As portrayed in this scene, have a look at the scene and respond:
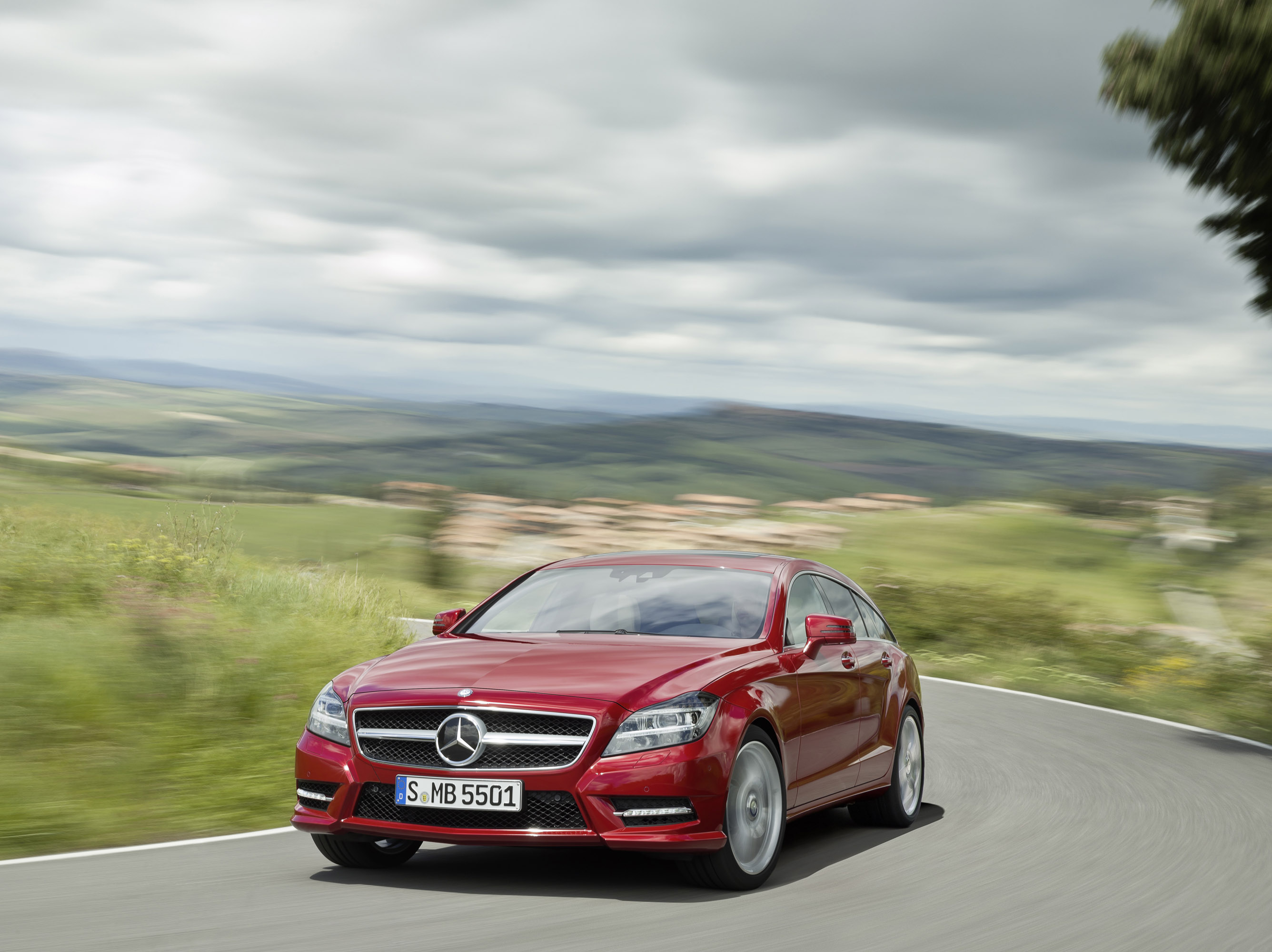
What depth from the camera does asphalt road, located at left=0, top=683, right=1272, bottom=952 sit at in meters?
5.24

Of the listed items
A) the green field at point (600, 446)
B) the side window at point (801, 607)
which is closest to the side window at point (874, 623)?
the side window at point (801, 607)

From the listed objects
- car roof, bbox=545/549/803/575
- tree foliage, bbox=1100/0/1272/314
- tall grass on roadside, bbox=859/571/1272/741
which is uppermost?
tree foliage, bbox=1100/0/1272/314

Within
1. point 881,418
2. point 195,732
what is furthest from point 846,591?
point 881,418

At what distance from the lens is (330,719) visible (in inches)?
246

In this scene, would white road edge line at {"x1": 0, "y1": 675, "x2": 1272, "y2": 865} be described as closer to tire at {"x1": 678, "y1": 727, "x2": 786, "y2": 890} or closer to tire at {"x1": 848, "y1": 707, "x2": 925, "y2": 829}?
tire at {"x1": 678, "y1": 727, "x2": 786, "y2": 890}

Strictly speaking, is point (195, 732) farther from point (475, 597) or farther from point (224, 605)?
point (475, 597)

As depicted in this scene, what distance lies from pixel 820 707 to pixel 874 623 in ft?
6.39

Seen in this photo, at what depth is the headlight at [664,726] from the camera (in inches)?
229

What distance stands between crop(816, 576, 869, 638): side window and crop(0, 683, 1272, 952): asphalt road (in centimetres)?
118

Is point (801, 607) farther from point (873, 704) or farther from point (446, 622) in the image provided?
point (446, 622)

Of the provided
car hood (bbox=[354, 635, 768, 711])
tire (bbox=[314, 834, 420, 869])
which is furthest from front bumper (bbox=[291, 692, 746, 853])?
tire (bbox=[314, 834, 420, 869])

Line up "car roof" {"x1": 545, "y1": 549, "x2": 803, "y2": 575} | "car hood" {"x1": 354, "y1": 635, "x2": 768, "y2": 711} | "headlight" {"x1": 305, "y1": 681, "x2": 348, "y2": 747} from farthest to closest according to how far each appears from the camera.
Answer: "car roof" {"x1": 545, "y1": 549, "x2": 803, "y2": 575} < "headlight" {"x1": 305, "y1": 681, "x2": 348, "y2": 747} < "car hood" {"x1": 354, "y1": 635, "x2": 768, "y2": 711}

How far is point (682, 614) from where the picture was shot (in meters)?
7.20

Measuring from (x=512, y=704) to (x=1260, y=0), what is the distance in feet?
30.3
